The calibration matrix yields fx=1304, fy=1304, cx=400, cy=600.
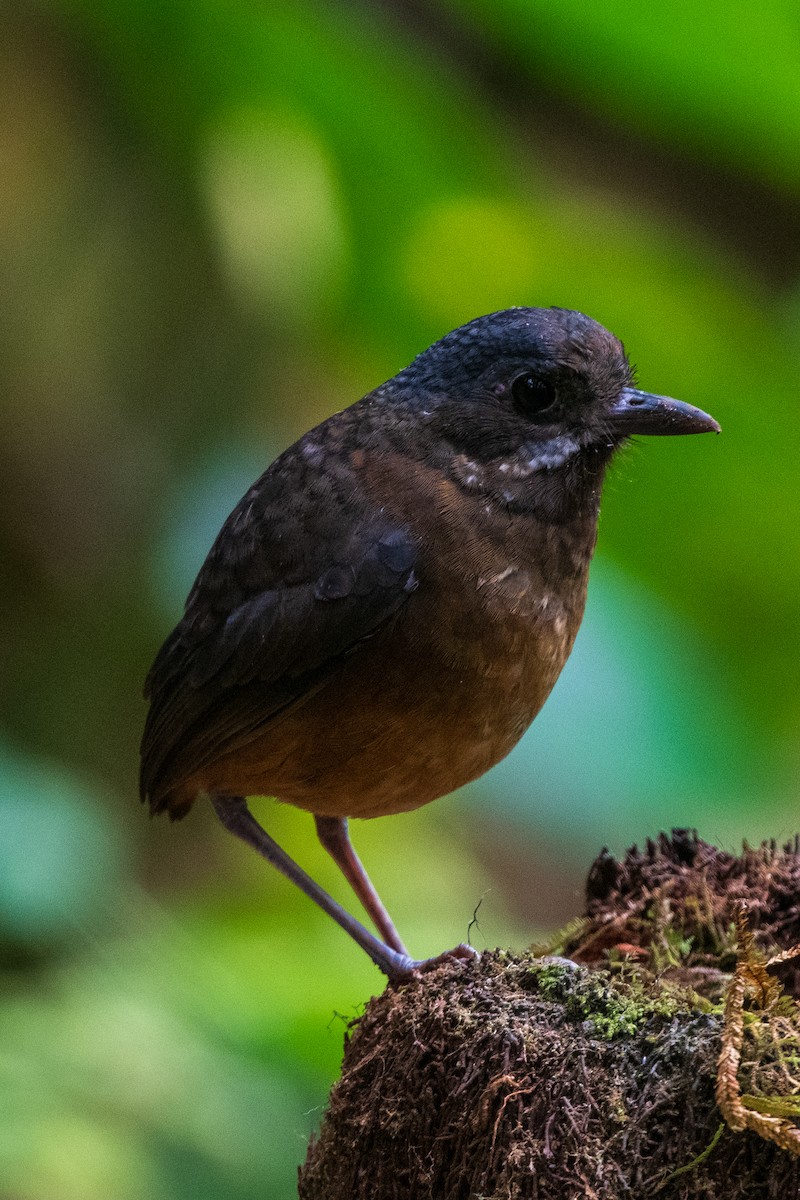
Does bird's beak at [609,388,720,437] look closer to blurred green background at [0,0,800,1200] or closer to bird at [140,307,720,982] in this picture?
bird at [140,307,720,982]

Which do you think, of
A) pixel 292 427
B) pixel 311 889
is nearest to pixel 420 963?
pixel 311 889

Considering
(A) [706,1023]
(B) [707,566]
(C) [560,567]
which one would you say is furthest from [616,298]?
(A) [706,1023]

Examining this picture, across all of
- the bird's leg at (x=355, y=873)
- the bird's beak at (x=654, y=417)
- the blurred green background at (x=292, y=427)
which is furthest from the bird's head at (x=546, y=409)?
the blurred green background at (x=292, y=427)

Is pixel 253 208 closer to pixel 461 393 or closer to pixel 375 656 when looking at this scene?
pixel 461 393

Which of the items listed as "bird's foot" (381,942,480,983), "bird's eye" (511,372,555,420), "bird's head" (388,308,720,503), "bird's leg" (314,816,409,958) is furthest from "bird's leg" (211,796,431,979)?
"bird's eye" (511,372,555,420)

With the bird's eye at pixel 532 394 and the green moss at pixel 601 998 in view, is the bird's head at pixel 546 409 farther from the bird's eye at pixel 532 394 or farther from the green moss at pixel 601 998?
the green moss at pixel 601 998
